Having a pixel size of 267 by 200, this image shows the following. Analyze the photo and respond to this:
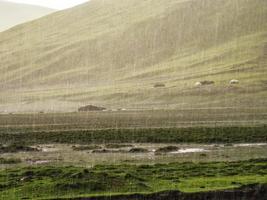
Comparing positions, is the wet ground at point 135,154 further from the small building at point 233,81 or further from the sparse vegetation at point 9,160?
the small building at point 233,81

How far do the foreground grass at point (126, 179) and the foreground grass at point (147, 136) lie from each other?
18632 millimetres

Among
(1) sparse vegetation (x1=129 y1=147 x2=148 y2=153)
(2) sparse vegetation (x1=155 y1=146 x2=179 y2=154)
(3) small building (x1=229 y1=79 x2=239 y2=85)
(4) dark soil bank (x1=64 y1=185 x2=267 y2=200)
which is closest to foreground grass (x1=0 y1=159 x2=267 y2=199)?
(4) dark soil bank (x1=64 y1=185 x2=267 y2=200)

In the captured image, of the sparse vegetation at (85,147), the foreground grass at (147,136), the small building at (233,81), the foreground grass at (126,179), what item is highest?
the small building at (233,81)

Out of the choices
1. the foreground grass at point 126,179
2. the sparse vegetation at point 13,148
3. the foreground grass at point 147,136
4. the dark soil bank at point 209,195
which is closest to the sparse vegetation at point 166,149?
the foreground grass at point 147,136

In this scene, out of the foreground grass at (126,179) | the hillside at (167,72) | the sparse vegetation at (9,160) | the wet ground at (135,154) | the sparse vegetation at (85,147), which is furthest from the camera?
the hillside at (167,72)

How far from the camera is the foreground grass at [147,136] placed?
54906mm

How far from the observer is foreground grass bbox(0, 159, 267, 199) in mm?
28547

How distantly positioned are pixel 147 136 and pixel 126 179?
1115 inches

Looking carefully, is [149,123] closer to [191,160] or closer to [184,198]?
[191,160]

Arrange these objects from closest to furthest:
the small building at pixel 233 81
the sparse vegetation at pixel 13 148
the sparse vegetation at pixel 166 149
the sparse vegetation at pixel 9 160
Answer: the sparse vegetation at pixel 9 160 → the sparse vegetation at pixel 166 149 → the sparse vegetation at pixel 13 148 → the small building at pixel 233 81

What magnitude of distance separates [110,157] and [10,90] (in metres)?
133

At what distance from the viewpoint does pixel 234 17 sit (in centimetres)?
19312

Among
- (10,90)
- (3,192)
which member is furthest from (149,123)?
(10,90)

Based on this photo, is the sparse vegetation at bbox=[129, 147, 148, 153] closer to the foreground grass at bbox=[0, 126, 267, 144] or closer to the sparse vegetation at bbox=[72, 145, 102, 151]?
the sparse vegetation at bbox=[72, 145, 102, 151]
